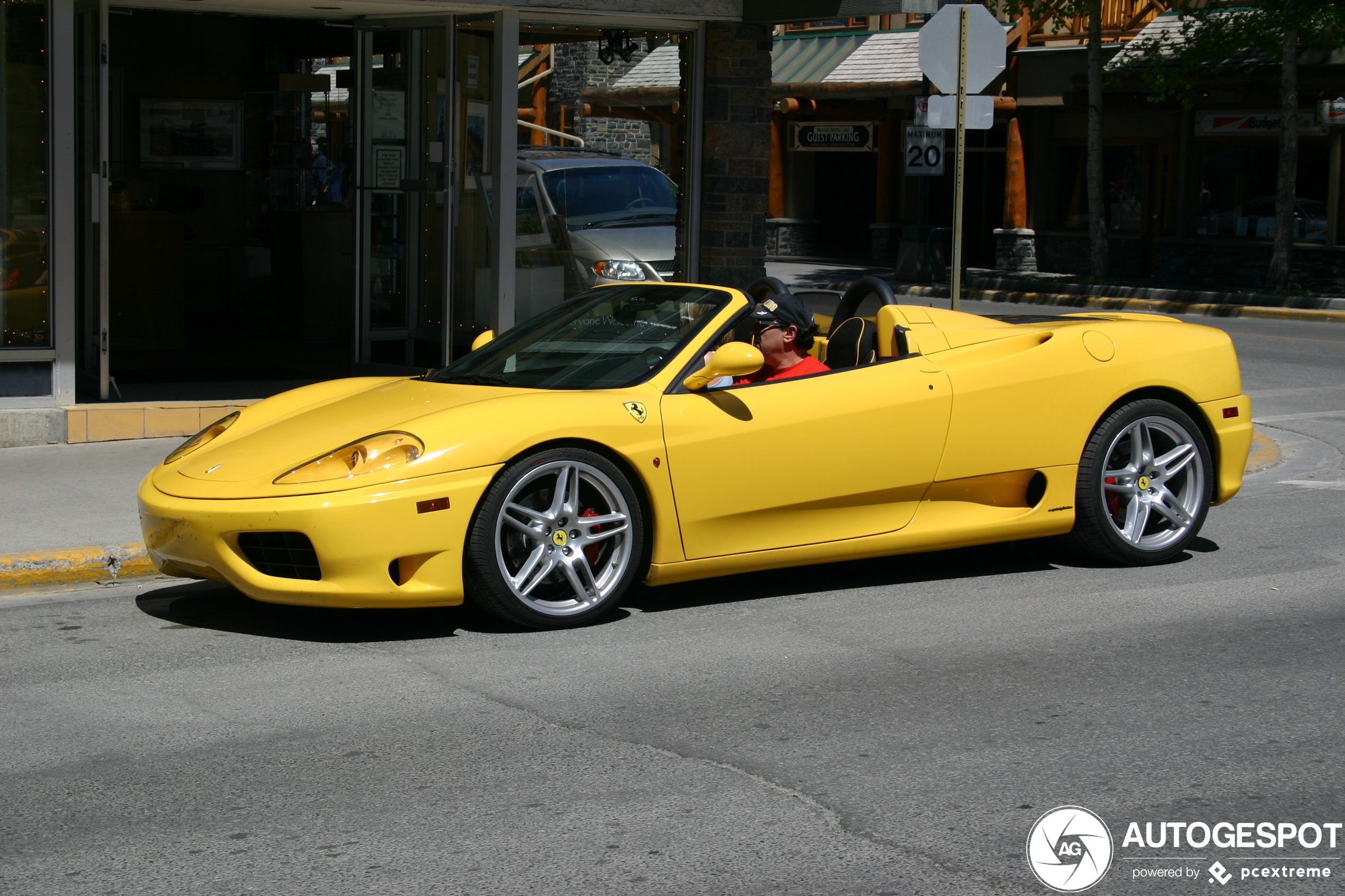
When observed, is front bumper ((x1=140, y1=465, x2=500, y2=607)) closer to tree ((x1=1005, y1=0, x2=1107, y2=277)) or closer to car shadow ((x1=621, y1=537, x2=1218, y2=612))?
car shadow ((x1=621, y1=537, x2=1218, y2=612))

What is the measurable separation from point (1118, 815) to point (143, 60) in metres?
13.7

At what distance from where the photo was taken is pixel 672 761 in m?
4.28

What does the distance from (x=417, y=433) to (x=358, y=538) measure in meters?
0.46

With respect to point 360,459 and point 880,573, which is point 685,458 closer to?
point 360,459

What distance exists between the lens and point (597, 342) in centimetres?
632

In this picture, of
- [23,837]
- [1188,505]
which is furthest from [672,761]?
[1188,505]

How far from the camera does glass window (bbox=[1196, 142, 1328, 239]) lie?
24969mm

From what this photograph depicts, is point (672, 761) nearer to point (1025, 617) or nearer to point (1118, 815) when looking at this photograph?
point (1118, 815)

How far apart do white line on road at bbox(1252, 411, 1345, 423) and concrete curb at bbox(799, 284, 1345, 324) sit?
25.0 feet

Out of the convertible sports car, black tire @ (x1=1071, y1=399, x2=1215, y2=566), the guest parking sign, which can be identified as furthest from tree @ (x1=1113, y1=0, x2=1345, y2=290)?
the convertible sports car

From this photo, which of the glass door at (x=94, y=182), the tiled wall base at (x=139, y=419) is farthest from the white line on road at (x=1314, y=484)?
the glass door at (x=94, y=182)

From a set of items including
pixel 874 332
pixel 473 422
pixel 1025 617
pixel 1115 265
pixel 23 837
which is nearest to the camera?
pixel 23 837

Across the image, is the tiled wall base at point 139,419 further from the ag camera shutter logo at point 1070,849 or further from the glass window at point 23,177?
the ag camera shutter logo at point 1070,849

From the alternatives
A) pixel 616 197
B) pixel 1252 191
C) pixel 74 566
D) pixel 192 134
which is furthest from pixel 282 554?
pixel 1252 191
